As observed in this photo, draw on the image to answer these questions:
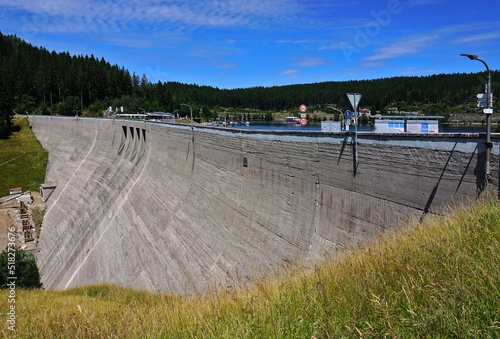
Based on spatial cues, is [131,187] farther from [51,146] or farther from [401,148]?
[51,146]

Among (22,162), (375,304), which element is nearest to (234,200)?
(375,304)

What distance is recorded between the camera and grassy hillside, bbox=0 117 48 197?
169 ft

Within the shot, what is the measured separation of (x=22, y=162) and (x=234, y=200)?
5551cm

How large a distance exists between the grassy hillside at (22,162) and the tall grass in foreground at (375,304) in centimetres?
5361

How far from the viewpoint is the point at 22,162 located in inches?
2292

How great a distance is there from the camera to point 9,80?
91562mm

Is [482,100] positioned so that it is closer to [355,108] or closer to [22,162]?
[355,108]

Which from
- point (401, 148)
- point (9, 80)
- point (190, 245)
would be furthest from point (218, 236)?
point (9, 80)

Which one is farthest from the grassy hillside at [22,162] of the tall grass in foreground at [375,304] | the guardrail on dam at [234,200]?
the tall grass in foreground at [375,304]

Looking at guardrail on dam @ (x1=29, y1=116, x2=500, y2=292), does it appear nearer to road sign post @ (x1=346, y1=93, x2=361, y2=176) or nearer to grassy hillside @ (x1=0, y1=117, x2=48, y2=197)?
road sign post @ (x1=346, y1=93, x2=361, y2=176)

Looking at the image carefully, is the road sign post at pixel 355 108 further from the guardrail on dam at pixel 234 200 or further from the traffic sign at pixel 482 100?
the traffic sign at pixel 482 100

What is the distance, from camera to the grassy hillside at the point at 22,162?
169 feet

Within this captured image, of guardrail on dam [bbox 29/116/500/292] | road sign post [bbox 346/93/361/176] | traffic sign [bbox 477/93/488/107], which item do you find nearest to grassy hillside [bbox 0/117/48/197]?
guardrail on dam [bbox 29/116/500/292]

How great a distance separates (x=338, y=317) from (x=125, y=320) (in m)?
3.21
